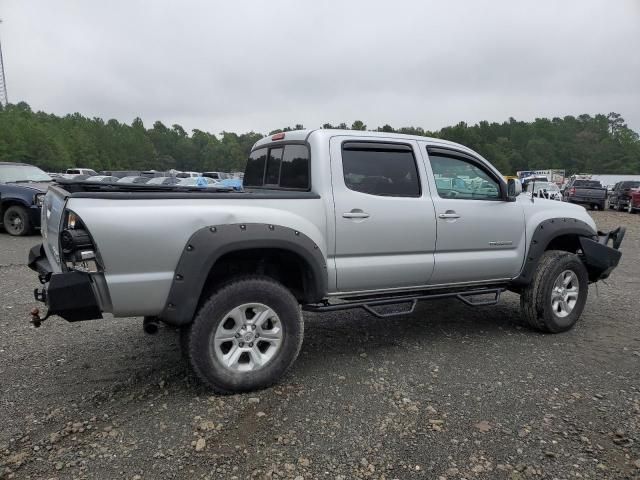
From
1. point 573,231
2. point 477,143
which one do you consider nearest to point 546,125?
point 477,143

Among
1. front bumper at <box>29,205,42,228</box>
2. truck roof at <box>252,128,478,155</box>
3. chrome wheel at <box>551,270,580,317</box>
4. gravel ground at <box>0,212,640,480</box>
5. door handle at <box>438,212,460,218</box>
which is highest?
truck roof at <box>252,128,478,155</box>

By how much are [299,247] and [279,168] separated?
1.18 meters

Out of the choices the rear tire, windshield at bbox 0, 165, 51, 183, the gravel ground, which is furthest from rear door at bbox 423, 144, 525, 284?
windshield at bbox 0, 165, 51, 183

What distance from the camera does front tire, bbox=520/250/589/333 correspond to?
4.90m

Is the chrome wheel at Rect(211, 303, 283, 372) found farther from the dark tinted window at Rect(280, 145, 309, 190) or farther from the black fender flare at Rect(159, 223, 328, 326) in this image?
the dark tinted window at Rect(280, 145, 309, 190)

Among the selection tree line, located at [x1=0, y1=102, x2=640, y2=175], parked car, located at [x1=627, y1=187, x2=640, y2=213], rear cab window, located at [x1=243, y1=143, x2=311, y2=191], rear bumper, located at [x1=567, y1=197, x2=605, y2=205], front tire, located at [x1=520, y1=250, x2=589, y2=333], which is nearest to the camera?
rear cab window, located at [x1=243, y1=143, x2=311, y2=191]

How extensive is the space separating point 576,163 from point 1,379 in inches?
4521

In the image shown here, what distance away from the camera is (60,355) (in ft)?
14.2

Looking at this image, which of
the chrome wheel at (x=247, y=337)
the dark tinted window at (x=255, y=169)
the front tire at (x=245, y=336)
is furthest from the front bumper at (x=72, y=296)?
the dark tinted window at (x=255, y=169)

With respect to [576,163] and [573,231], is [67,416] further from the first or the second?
[576,163]

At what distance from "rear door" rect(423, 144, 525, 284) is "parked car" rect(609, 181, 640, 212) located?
972 inches

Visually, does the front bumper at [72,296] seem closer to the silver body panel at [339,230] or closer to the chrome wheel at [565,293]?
the silver body panel at [339,230]

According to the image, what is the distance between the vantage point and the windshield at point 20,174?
1155 cm

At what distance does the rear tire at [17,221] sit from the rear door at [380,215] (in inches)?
379
